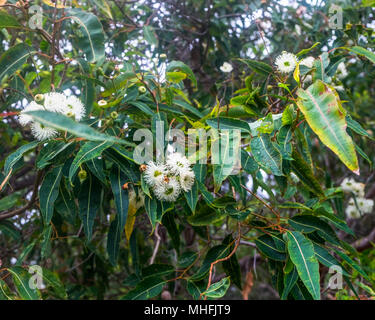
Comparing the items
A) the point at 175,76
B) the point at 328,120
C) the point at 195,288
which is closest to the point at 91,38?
the point at 175,76

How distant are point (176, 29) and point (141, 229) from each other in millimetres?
1240

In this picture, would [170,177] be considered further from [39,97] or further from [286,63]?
[286,63]

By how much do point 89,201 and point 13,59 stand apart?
0.57 meters

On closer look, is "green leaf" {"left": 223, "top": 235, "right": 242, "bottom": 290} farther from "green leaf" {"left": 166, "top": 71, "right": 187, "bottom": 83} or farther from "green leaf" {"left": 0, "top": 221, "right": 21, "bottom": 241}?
"green leaf" {"left": 0, "top": 221, "right": 21, "bottom": 241}

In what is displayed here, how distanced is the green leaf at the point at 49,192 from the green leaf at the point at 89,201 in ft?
0.34

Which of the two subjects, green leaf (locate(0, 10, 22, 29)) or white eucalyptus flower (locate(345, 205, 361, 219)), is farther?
white eucalyptus flower (locate(345, 205, 361, 219))

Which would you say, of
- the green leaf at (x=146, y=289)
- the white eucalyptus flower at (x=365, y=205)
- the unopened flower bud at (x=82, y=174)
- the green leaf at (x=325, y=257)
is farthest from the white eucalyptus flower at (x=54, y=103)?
the white eucalyptus flower at (x=365, y=205)

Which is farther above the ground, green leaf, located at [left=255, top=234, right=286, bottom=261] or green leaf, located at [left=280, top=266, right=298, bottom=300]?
green leaf, located at [left=255, top=234, right=286, bottom=261]

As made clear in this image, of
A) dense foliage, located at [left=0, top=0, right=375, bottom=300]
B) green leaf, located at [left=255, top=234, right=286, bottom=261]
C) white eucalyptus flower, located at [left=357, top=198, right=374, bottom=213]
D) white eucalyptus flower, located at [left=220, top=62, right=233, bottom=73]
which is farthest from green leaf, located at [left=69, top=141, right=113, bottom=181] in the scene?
white eucalyptus flower, located at [left=357, top=198, right=374, bottom=213]

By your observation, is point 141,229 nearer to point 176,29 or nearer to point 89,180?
point 89,180

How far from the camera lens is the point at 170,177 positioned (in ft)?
4.21

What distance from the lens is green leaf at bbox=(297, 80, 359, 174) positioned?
0.97 metres

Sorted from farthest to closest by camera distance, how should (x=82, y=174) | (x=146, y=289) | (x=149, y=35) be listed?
(x=149, y=35) → (x=146, y=289) → (x=82, y=174)

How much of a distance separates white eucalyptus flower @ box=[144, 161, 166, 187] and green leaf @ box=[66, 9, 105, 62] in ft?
1.37
